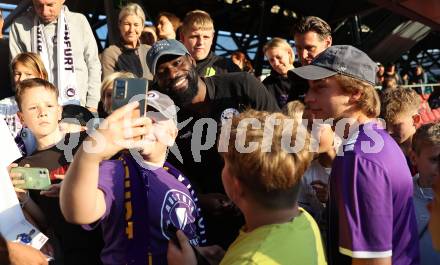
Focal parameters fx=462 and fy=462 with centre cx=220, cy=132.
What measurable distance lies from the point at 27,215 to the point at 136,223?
90 centimetres

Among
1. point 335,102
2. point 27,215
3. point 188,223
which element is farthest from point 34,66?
point 335,102

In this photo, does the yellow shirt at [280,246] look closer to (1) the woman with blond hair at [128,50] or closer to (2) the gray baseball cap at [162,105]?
(2) the gray baseball cap at [162,105]

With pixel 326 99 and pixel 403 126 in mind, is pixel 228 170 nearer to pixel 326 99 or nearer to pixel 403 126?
pixel 326 99

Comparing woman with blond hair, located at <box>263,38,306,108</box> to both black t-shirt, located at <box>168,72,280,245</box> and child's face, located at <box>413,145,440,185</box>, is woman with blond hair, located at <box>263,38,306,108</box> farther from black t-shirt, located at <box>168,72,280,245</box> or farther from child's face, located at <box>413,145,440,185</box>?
child's face, located at <box>413,145,440,185</box>

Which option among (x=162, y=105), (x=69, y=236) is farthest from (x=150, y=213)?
(x=69, y=236)

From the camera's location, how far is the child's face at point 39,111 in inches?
109

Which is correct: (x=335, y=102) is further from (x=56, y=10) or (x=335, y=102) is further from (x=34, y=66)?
(x=56, y=10)

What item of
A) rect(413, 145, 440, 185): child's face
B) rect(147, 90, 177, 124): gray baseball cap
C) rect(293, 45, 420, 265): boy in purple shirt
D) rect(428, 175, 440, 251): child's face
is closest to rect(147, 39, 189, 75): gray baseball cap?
rect(147, 90, 177, 124): gray baseball cap

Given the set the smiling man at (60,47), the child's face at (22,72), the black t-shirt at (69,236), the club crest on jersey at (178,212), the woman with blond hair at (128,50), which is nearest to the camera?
the club crest on jersey at (178,212)

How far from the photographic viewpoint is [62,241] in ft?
8.48

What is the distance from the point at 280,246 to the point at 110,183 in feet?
2.34

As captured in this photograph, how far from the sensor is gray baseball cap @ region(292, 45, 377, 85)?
7.13 ft

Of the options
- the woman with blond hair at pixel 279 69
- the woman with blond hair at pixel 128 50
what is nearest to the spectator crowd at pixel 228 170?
the woman with blond hair at pixel 279 69

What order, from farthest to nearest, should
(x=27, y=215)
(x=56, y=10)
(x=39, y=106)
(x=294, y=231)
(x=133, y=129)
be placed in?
(x=56, y=10), (x=39, y=106), (x=27, y=215), (x=294, y=231), (x=133, y=129)
